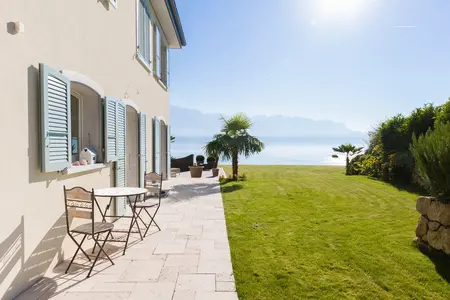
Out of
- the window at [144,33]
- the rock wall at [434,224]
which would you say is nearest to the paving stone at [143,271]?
the rock wall at [434,224]

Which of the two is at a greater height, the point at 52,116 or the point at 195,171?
the point at 52,116

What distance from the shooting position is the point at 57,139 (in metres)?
3.40

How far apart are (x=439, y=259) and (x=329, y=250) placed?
4.47 ft

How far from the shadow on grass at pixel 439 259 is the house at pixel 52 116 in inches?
180

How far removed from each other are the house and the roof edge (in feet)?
10.7

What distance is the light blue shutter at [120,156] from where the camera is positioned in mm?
5527

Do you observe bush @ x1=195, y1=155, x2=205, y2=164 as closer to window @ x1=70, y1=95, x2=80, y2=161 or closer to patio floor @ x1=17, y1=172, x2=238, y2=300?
patio floor @ x1=17, y1=172, x2=238, y2=300

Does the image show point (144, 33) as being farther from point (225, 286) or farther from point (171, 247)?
point (225, 286)

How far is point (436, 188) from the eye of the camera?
4.09 metres

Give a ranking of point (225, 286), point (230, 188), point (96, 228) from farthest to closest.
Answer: point (230, 188) → point (96, 228) → point (225, 286)

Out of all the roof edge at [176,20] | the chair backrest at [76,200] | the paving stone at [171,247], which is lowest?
the paving stone at [171,247]

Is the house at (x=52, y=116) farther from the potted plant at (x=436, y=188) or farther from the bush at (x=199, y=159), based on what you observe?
the bush at (x=199, y=159)

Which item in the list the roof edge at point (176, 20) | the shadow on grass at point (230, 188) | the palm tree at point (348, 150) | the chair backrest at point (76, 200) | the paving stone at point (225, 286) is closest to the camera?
the paving stone at point (225, 286)

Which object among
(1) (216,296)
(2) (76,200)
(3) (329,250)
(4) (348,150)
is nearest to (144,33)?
(2) (76,200)
